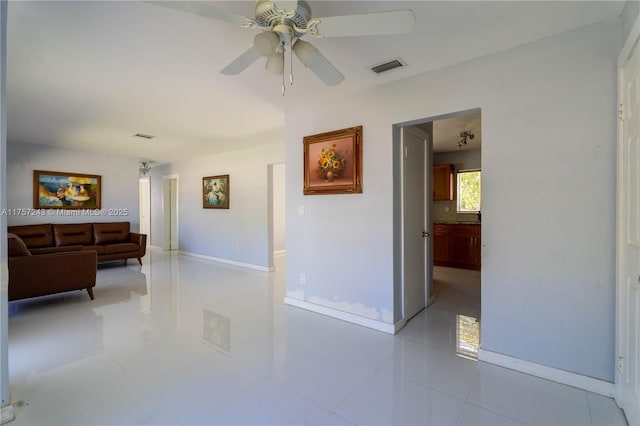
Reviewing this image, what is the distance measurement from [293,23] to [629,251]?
88.0 inches

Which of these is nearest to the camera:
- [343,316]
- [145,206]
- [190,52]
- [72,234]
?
[190,52]

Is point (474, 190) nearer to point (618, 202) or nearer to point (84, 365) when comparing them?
point (618, 202)

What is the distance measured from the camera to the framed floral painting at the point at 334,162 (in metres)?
2.96

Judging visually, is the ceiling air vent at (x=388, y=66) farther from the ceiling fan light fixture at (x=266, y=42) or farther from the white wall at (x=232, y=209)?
the white wall at (x=232, y=209)

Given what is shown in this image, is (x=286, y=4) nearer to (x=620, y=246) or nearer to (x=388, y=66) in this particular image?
(x=388, y=66)

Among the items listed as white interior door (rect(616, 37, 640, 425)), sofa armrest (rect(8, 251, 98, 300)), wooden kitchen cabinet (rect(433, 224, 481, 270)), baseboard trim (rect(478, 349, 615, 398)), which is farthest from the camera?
wooden kitchen cabinet (rect(433, 224, 481, 270))

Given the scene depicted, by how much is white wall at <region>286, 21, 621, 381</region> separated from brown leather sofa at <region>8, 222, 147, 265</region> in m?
5.53

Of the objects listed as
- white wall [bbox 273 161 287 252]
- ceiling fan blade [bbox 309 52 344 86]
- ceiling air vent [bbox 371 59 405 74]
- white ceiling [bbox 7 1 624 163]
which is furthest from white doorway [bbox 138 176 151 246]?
ceiling fan blade [bbox 309 52 344 86]

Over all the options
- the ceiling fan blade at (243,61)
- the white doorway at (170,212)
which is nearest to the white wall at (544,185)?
the ceiling fan blade at (243,61)

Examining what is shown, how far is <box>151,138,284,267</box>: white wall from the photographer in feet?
18.4

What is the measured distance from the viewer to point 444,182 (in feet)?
19.7

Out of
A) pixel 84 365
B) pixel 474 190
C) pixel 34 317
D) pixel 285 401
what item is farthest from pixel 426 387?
pixel 474 190

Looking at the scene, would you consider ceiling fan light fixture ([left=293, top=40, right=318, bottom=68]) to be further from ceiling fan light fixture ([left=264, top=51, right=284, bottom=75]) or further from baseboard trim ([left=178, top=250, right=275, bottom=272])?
baseboard trim ([left=178, top=250, right=275, bottom=272])

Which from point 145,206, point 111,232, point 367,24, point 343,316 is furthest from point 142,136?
point 145,206
